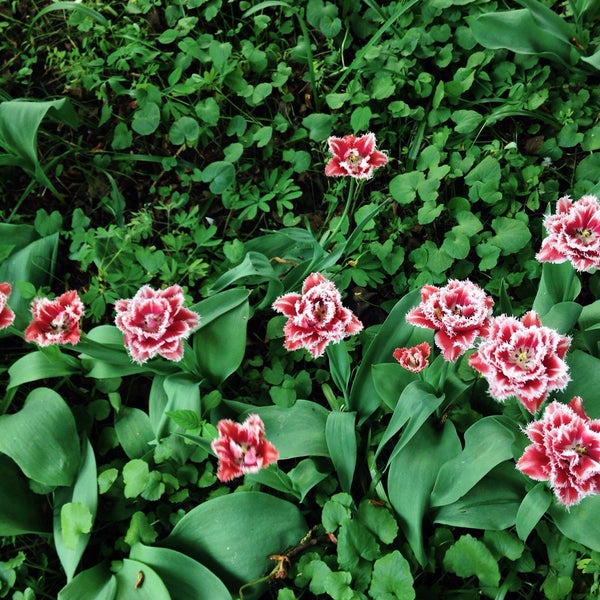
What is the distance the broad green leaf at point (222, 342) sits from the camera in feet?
6.48

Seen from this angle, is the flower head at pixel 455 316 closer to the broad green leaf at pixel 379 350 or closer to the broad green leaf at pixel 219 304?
the broad green leaf at pixel 379 350

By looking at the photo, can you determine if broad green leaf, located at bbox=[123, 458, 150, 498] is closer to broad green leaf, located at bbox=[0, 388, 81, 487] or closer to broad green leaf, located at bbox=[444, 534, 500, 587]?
broad green leaf, located at bbox=[0, 388, 81, 487]

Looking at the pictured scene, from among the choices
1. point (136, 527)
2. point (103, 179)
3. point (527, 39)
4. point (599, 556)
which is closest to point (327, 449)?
point (136, 527)

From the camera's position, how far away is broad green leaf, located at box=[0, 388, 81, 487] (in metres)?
Answer: 1.81

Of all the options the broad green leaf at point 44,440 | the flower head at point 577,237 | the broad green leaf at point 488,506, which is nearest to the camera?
the flower head at point 577,237

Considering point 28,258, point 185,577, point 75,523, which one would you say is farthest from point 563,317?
point 28,258

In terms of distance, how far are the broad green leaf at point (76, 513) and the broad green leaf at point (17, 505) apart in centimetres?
7

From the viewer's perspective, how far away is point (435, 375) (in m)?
1.79

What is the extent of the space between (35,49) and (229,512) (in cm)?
231

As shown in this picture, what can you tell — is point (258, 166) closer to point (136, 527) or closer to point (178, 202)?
point (178, 202)

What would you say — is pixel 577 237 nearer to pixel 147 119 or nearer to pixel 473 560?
pixel 473 560

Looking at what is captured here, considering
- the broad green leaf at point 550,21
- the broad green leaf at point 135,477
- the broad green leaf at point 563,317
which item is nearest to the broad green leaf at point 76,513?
the broad green leaf at point 135,477

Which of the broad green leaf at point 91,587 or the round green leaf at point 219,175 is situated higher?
the round green leaf at point 219,175

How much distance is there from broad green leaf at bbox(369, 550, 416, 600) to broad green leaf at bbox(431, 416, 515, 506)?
193 millimetres
